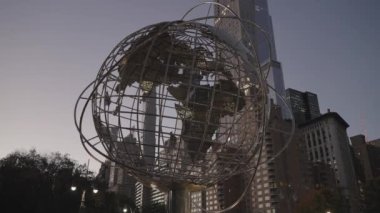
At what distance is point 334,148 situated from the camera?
99.2m

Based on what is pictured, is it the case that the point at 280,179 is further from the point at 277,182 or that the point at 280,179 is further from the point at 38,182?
the point at 38,182

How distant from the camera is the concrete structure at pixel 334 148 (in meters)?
96.1

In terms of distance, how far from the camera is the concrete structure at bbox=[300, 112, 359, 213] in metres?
96.1

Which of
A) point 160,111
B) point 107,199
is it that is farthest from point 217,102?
point 107,199

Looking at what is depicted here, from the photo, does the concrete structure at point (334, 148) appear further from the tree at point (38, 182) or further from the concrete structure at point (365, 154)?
the tree at point (38, 182)

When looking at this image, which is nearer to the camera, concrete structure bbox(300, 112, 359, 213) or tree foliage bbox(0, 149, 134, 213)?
tree foliage bbox(0, 149, 134, 213)

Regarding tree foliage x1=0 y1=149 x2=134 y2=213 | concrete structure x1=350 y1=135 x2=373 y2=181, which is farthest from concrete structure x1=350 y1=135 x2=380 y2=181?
tree foliage x1=0 y1=149 x2=134 y2=213

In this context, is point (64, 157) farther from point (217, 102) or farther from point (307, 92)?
point (307, 92)

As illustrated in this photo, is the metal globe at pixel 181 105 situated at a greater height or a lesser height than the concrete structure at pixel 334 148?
lesser

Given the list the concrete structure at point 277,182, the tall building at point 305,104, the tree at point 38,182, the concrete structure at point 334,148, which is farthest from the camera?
the tall building at point 305,104

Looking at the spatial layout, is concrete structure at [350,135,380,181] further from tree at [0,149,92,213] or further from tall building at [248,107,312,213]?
tree at [0,149,92,213]

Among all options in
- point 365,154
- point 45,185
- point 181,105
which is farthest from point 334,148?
point 181,105

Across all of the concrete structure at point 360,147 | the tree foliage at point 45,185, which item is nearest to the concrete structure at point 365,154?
the concrete structure at point 360,147

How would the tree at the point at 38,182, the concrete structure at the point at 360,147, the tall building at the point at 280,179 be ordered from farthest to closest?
1. the concrete structure at the point at 360,147
2. the tall building at the point at 280,179
3. the tree at the point at 38,182
